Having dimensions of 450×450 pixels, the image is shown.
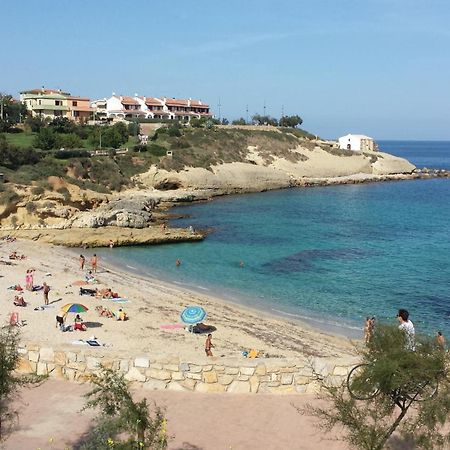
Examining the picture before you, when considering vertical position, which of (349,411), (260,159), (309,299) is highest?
(260,159)

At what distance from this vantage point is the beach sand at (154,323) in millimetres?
18422

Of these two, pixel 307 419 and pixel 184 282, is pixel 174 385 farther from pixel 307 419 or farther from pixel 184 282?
pixel 184 282

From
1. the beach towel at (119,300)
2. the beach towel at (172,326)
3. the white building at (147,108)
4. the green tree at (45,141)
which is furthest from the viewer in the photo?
the white building at (147,108)

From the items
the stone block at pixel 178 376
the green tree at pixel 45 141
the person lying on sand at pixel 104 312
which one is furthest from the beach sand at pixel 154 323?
the green tree at pixel 45 141

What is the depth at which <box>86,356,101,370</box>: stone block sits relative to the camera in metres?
12.0

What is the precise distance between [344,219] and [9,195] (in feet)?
95.2

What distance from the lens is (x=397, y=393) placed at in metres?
7.97

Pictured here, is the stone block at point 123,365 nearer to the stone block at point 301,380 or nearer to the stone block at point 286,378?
the stone block at point 286,378

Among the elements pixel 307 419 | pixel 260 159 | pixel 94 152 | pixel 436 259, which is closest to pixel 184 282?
pixel 436 259

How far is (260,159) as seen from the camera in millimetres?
80750

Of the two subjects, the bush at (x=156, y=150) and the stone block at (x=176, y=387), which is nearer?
the stone block at (x=176, y=387)

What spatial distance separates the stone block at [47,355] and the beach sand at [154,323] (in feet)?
0.65

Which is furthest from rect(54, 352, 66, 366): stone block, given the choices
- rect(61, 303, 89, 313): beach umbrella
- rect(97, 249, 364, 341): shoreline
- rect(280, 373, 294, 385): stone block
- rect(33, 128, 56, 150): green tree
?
rect(33, 128, 56, 150): green tree

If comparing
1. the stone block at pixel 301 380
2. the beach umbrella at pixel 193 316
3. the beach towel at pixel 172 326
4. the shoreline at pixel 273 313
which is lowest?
the shoreline at pixel 273 313
